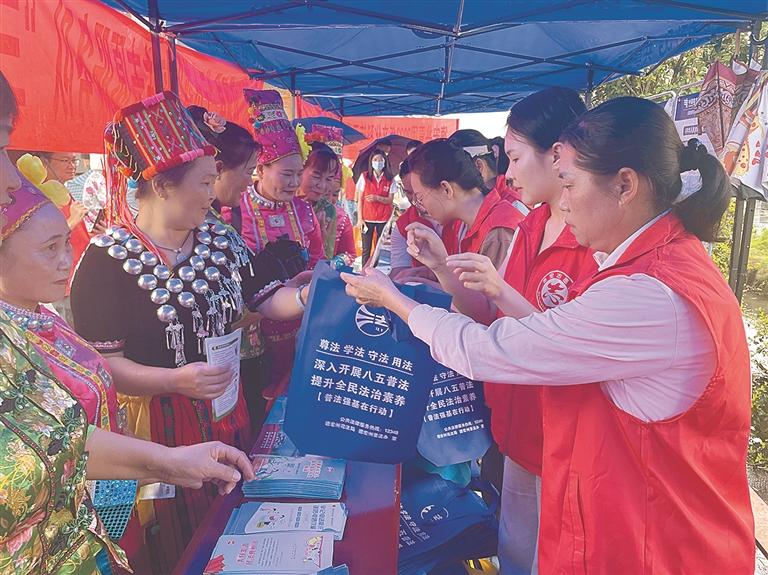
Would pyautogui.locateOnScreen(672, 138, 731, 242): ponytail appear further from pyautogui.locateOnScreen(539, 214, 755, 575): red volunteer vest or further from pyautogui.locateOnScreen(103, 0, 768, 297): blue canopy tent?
pyautogui.locateOnScreen(103, 0, 768, 297): blue canopy tent

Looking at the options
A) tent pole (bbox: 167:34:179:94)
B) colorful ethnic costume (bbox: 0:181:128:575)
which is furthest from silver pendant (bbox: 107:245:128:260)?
tent pole (bbox: 167:34:179:94)

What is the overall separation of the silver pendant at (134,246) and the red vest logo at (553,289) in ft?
3.77

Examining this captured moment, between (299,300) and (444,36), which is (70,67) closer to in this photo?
(299,300)

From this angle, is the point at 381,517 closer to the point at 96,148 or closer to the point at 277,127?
the point at 96,148

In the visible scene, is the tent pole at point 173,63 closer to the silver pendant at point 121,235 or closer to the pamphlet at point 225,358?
the silver pendant at point 121,235

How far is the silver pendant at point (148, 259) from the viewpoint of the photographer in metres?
1.54

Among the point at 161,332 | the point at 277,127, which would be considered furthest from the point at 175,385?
the point at 277,127

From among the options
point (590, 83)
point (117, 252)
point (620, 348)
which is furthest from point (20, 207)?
point (590, 83)

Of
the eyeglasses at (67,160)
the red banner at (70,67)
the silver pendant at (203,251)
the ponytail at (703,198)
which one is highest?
the red banner at (70,67)

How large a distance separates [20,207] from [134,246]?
18.3 inches

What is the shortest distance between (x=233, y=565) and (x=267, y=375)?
1.36 m

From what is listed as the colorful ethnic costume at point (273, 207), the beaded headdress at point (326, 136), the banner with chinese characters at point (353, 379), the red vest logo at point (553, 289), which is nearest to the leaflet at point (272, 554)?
the banner with chinese characters at point (353, 379)

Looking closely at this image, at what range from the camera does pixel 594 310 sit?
3.20 feet

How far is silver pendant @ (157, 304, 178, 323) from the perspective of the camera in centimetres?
152
